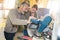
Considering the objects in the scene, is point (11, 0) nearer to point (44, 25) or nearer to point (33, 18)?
point (33, 18)

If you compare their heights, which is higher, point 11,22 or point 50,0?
point 50,0

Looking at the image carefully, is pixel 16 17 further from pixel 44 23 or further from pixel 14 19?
pixel 44 23

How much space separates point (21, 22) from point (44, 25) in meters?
0.19

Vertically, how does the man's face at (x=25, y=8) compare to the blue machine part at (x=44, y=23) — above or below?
above

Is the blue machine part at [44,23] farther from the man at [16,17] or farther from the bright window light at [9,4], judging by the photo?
the bright window light at [9,4]

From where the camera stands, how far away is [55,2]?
4.05ft

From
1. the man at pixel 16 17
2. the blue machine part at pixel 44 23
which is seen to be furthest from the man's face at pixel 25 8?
the blue machine part at pixel 44 23

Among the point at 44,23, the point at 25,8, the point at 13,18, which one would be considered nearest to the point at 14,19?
the point at 13,18

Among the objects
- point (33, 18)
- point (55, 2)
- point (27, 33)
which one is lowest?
point (27, 33)

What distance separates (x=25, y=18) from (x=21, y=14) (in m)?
0.05

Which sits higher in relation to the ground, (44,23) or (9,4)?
(9,4)

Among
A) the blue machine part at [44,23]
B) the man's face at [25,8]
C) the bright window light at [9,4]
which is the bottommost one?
the blue machine part at [44,23]

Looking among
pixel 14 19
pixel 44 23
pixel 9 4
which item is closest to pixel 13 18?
pixel 14 19

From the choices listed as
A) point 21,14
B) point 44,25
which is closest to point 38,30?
point 44,25
